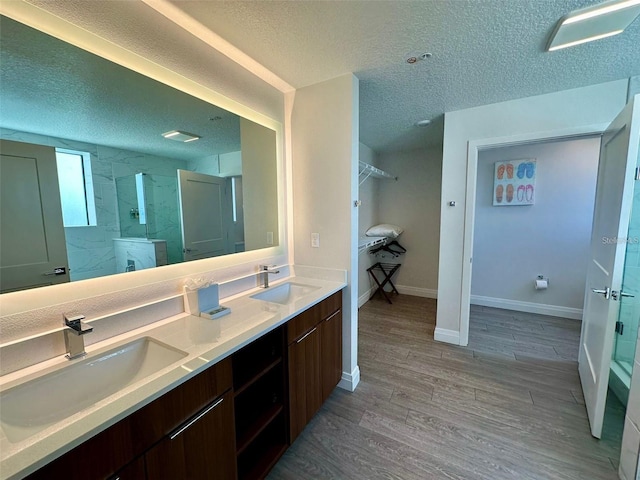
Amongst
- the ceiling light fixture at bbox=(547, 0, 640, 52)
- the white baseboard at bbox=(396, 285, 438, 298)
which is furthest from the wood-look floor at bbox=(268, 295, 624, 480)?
the ceiling light fixture at bbox=(547, 0, 640, 52)

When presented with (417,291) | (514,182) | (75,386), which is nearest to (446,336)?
(417,291)

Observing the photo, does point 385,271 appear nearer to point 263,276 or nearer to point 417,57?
point 263,276

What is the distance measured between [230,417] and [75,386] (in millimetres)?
591

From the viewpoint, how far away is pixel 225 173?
5.90 feet

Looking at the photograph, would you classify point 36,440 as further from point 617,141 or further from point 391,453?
point 617,141

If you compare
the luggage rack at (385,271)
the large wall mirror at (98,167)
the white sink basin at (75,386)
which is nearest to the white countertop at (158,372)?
the white sink basin at (75,386)

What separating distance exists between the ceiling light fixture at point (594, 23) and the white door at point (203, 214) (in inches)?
87.1

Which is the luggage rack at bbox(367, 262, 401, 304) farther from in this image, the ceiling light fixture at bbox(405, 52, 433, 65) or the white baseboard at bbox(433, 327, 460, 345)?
the ceiling light fixture at bbox(405, 52, 433, 65)

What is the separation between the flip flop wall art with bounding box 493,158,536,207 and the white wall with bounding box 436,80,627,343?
1.28 meters

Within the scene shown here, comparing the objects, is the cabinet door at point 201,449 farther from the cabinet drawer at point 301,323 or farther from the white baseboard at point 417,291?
the white baseboard at point 417,291

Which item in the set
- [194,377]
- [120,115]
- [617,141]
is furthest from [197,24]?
[617,141]

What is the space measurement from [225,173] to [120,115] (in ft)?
2.11

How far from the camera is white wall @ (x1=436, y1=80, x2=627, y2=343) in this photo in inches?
86.0

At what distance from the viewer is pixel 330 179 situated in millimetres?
2027
